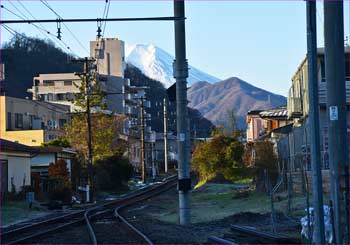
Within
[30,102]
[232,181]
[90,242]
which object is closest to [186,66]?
[90,242]

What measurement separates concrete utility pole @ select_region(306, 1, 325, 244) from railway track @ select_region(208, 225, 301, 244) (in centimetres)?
256

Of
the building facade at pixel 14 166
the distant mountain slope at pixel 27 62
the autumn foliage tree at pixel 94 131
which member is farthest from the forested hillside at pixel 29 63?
the building facade at pixel 14 166

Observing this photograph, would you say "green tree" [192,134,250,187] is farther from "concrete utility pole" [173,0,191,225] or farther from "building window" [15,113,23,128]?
"building window" [15,113,23,128]

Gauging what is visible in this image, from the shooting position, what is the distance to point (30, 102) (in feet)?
284

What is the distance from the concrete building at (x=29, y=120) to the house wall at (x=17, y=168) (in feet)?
102

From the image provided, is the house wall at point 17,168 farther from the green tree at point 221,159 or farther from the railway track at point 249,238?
the railway track at point 249,238

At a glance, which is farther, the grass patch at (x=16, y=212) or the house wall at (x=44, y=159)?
the house wall at (x=44, y=159)

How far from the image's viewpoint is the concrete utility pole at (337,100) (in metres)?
12.0

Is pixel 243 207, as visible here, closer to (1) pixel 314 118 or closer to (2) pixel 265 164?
(2) pixel 265 164

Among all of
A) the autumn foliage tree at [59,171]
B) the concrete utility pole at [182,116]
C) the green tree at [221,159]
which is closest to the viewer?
the concrete utility pole at [182,116]

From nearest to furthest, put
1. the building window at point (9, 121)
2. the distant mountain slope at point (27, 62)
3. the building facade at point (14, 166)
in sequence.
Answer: the building facade at point (14, 166)
the building window at point (9, 121)
the distant mountain slope at point (27, 62)

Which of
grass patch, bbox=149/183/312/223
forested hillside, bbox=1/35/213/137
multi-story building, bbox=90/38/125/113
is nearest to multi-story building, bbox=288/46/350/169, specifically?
grass patch, bbox=149/183/312/223

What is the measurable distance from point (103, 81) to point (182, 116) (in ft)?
328

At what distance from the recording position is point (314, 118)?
12109 mm
